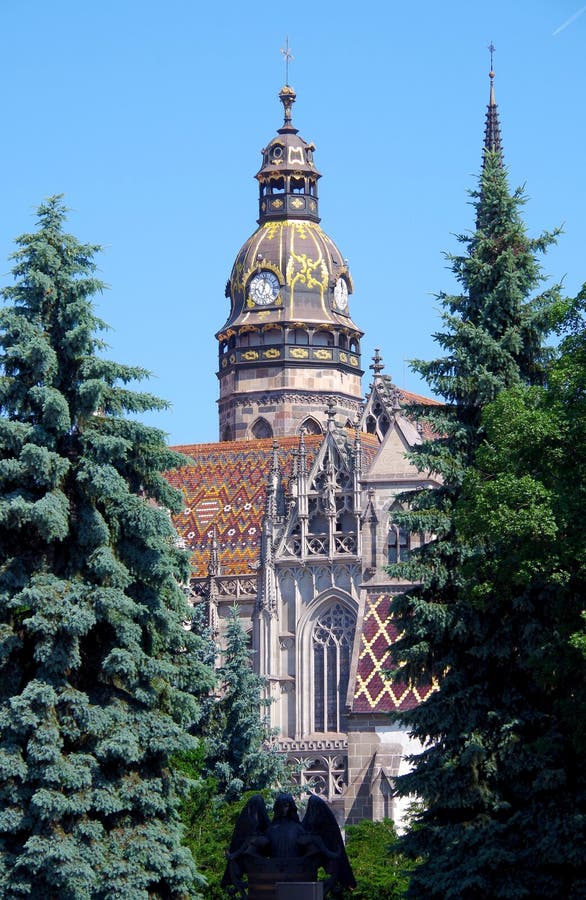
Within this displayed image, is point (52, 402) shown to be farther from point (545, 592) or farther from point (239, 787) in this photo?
point (239, 787)

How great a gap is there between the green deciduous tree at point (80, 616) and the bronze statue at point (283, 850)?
2.34 meters

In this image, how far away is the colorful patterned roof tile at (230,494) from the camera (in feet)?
284

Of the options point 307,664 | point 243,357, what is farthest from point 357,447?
point 243,357

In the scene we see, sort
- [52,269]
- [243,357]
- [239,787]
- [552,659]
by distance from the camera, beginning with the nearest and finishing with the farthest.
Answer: [552,659] → [52,269] → [239,787] → [243,357]

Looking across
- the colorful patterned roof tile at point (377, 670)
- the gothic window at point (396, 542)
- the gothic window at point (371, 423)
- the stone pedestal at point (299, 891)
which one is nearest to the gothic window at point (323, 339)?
the gothic window at point (371, 423)

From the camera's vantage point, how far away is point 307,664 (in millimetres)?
81250

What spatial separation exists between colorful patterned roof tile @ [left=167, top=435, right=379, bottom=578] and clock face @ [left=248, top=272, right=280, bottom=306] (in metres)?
9.66

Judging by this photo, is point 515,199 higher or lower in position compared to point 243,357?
lower

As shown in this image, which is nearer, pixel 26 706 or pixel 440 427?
pixel 26 706

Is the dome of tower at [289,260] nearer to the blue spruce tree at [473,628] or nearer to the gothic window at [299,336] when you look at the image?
the gothic window at [299,336]

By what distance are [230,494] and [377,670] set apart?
2034 centimetres

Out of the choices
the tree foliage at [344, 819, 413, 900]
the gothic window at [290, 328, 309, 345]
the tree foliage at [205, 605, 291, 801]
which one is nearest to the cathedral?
the gothic window at [290, 328, 309, 345]


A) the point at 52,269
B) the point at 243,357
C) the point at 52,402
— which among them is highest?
the point at 243,357

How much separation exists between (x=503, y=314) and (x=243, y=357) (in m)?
59.1
